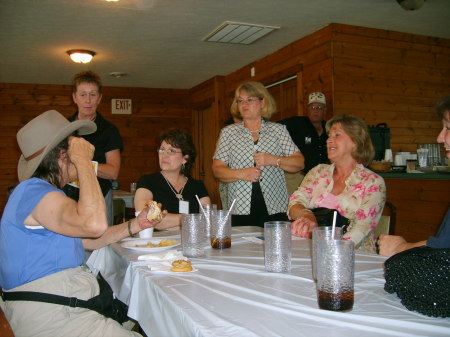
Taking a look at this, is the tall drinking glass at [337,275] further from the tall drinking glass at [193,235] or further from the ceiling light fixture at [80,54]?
the ceiling light fixture at [80,54]

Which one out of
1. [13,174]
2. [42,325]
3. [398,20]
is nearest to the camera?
[42,325]

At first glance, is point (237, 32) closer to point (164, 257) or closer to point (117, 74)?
point (117, 74)

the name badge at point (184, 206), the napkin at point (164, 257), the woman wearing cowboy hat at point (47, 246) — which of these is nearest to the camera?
the woman wearing cowboy hat at point (47, 246)

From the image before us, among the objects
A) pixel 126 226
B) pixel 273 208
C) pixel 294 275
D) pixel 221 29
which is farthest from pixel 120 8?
pixel 294 275

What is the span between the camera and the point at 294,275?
1.31 m

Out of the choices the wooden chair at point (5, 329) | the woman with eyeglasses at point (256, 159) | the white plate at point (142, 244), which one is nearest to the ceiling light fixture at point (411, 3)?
the woman with eyeglasses at point (256, 159)

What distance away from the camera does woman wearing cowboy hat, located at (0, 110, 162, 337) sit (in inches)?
49.8

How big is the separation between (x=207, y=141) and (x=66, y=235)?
7.06 m

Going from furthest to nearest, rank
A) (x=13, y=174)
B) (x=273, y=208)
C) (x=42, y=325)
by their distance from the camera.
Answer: (x=13, y=174) < (x=273, y=208) < (x=42, y=325)

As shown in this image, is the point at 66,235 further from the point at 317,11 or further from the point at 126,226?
the point at 317,11

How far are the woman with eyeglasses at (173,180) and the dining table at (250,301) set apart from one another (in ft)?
2.70

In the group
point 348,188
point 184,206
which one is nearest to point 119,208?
point 184,206

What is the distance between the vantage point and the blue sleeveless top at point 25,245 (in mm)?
1310

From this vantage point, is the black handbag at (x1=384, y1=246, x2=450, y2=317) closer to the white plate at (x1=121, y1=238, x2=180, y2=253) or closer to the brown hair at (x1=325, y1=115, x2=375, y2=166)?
the white plate at (x1=121, y1=238, x2=180, y2=253)
